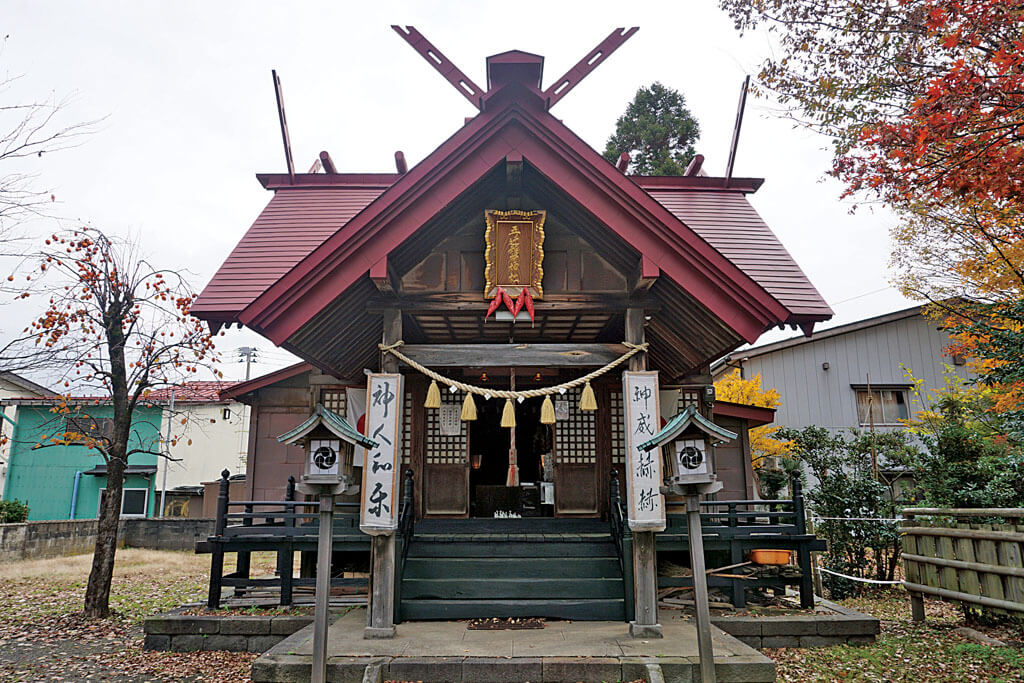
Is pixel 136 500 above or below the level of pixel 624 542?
above

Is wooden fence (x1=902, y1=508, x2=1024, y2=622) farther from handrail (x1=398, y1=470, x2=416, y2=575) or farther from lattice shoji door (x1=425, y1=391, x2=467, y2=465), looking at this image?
handrail (x1=398, y1=470, x2=416, y2=575)

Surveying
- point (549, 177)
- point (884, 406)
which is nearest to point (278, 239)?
point (549, 177)

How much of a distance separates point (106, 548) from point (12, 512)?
10.2m

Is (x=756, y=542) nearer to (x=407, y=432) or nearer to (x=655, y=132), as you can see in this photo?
(x=407, y=432)

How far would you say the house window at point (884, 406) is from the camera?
22.2 m

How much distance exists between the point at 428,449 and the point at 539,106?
6.45m

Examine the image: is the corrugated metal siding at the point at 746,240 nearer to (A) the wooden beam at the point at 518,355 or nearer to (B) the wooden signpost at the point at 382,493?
(A) the wooden beam at the point at 518,355

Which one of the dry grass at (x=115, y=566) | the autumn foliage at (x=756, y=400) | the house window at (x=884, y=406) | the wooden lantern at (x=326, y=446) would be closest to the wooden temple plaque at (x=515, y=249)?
the wooden lantern at (x=326, y=446)

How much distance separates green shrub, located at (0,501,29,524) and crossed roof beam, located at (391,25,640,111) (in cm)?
1779

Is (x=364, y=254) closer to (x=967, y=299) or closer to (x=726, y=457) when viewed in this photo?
(x=726, y=457)

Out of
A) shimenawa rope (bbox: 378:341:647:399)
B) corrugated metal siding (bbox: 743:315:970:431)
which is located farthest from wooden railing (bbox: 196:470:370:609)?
corrugated metal siding (bbox: 743:315:970:431)

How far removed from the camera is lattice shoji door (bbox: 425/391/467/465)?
38.3ft

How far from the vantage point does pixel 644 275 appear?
7.64 metres

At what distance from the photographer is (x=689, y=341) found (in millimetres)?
→ 9695
